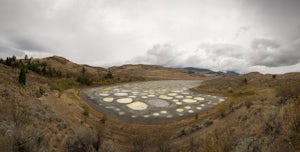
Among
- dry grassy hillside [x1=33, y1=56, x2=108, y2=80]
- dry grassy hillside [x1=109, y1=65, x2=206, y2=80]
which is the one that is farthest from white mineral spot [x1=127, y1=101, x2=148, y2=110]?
dry grassy hillside [x1=109, y1=65, x2=206, y2=80]

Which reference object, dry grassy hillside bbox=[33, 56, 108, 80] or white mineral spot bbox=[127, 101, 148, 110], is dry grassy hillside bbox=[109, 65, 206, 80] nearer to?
dry grassy hillside bbox=[33, 56, 108, 80]

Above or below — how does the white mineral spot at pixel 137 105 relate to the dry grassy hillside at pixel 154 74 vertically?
below

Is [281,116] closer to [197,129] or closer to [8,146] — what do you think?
[197,129]

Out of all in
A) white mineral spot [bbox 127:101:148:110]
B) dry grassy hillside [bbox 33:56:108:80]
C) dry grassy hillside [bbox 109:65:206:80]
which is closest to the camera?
white mineral spot [bbox 127:101:148:110]

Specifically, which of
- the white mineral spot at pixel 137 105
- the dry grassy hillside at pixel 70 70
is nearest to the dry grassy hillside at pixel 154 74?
the dry grassy hillside at pixel 70 70

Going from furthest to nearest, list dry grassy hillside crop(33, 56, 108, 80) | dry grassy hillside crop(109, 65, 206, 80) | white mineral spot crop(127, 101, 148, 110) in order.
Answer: dry grassy hillside crop(109, 65, 206, 80)
dry grassy hillside crop(33, 56, 108, 80)
white mineral spot crop(127, 101, 148, 110)

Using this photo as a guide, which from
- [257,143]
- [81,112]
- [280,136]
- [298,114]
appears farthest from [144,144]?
[81,112]

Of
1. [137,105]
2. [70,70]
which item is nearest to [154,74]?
[70,70]

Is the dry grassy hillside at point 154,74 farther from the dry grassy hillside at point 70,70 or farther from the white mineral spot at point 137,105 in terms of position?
the white mineral spot at point 137,105

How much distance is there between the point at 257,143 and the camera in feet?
12.5

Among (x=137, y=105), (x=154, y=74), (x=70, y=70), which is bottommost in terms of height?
(x=137, y=105)

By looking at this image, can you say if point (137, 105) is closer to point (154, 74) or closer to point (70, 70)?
point (70, 70)

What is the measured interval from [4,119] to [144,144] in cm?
488

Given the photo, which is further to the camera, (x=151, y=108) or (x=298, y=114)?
(x=151, y=108)
